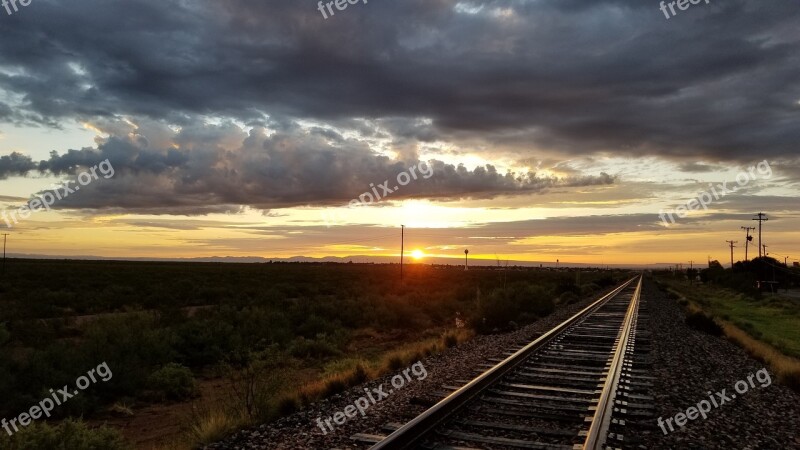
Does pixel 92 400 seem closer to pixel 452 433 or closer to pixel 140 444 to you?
pixel 140 444

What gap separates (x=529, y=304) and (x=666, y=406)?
653 inches

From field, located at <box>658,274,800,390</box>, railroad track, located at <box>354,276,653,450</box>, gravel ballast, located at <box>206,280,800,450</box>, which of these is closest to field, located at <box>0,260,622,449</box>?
gravel ballast, located at <box>206,280,800,450</box>

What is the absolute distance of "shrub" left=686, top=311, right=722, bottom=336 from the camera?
19641 millimetres

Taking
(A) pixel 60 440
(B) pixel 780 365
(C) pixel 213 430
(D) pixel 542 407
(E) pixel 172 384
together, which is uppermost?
(D) pixel 542 407

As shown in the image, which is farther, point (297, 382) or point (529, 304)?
point (529, 304)

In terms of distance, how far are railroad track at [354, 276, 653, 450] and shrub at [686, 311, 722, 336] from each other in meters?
9.36

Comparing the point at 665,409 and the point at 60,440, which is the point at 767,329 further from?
the point at 60,440

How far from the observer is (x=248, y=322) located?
22469 millimetres

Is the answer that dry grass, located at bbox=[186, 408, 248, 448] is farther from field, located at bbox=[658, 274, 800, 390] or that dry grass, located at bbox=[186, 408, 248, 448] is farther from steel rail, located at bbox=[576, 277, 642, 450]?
field, located at bbox=[658, 274, 800, 390]

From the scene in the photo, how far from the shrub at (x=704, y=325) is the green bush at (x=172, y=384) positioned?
17.3m

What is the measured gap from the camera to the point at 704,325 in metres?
20.1

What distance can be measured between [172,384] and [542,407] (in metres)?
10.2

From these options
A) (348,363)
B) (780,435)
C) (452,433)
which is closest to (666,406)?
(780,435)

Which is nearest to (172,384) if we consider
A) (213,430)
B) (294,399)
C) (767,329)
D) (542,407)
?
(294,399)
